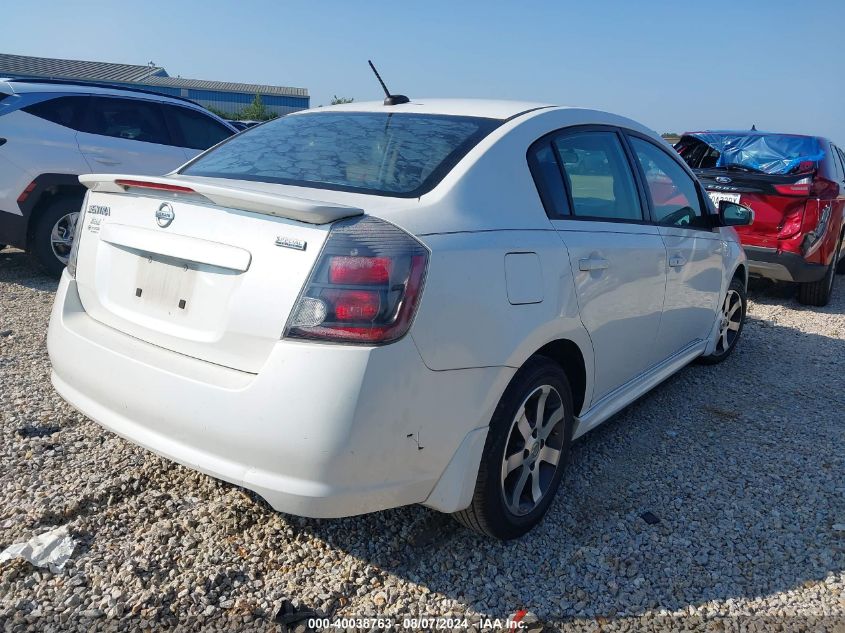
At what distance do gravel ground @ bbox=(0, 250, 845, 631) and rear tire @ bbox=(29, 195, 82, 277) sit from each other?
2.88 metres

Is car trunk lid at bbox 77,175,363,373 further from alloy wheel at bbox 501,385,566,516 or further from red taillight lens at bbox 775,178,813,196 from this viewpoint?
red taillight lens at bbox 775,178,813,196

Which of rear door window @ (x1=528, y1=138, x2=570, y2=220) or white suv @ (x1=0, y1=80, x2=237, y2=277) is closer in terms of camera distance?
rear door window @ (x1=528, y1=138, x2=570, y2=220)

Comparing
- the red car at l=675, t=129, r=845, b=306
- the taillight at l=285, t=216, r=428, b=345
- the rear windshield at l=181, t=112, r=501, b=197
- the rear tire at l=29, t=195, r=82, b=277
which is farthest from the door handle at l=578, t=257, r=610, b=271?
the rear tire at l=29, t=195, r=82, b=277

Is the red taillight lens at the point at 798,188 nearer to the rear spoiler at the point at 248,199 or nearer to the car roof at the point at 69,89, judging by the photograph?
the rear spoiler at the point at 248,199

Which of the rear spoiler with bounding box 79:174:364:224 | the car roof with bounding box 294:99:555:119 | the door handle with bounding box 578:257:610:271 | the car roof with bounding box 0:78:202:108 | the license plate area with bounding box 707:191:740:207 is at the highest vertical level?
the car roof with bounding box 294:99:555:119

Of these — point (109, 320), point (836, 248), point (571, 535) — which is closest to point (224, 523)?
point (109, 320)

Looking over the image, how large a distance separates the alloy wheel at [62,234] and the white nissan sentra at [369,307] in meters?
3.77

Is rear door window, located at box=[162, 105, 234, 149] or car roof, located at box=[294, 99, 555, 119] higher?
car roof, located at box=[294, 99, 555, 119]

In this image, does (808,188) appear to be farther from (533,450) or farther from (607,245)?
(533,450)

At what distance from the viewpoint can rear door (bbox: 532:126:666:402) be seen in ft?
8.97

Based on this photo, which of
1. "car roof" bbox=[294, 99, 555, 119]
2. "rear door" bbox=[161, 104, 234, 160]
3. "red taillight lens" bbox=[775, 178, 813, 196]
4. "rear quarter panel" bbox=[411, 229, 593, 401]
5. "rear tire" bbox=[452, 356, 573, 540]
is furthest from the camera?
"rear door" bbox=[161, 104, 234, 160]

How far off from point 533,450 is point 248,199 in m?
1.43

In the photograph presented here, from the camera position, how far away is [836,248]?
6988 mm

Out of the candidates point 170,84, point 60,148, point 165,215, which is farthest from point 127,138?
point 170,84
